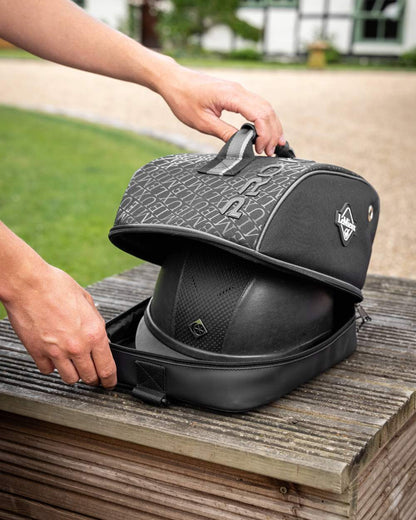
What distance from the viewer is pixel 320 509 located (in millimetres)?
1126

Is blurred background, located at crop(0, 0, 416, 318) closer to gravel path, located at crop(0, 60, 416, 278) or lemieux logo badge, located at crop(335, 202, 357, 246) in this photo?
gravel path, located at crop(0, 60, 416, 278)

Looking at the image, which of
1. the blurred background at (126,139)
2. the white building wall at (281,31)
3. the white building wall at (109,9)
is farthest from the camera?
the white building wall at (109,9)

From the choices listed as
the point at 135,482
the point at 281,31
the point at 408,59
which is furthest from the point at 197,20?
the point at 135,482

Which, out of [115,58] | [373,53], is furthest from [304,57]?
[115,58]

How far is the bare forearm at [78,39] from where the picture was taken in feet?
5.31

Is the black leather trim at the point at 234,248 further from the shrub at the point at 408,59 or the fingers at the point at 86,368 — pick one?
the shrub at the point at 408,59

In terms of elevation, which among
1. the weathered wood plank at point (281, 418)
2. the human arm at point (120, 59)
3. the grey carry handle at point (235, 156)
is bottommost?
the weathered wood plank at point (281, 418)

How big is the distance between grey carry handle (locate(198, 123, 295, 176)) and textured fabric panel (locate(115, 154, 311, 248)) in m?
0.02

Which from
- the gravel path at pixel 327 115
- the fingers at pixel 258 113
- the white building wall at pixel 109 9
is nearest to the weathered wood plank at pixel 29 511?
the fingers at pixel 258 113

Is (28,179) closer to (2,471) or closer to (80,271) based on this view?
(80,271)

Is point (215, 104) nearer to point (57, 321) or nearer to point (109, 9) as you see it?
point (57, 321)

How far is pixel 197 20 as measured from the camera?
22.6 meters

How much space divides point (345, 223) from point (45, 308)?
587mm

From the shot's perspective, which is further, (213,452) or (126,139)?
(126,139)
